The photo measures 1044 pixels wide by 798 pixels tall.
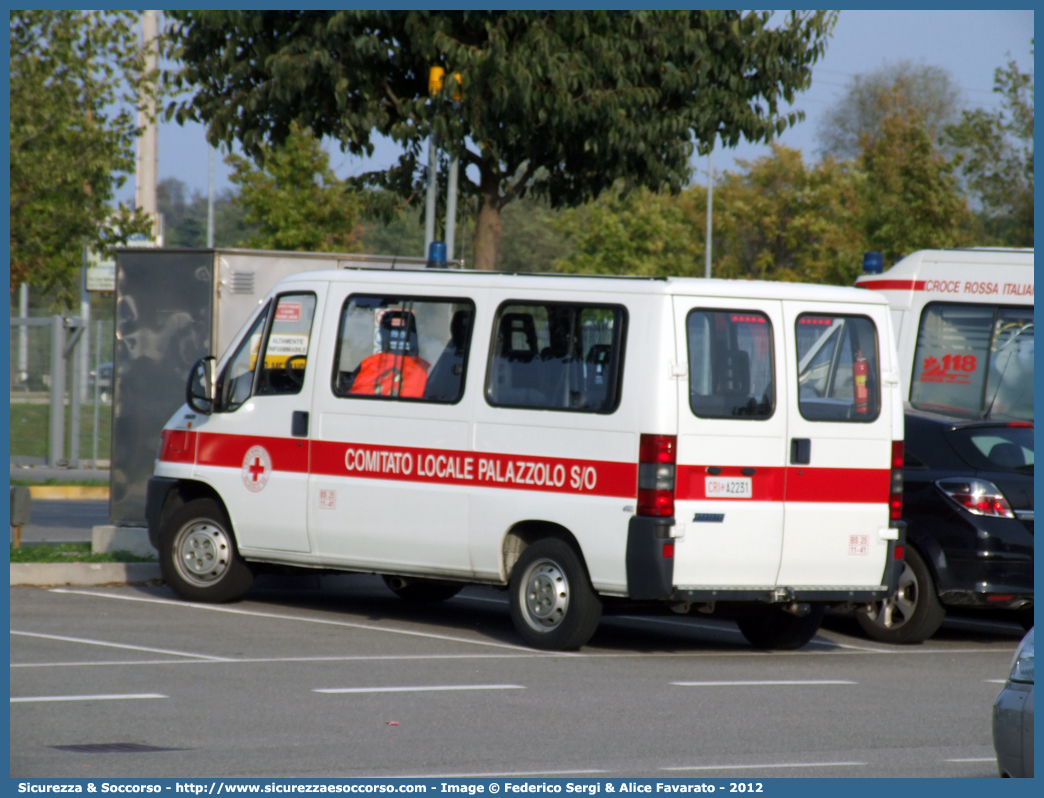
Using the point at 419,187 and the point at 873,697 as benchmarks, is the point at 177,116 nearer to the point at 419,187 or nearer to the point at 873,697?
the point at 419,187

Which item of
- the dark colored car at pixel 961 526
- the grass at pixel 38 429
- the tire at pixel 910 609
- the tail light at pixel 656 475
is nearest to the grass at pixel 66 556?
the tail light at pixel 656 475

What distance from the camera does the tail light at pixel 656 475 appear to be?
9023mm

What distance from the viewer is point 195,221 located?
3984 inches

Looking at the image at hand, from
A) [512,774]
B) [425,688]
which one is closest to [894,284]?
[425,688]

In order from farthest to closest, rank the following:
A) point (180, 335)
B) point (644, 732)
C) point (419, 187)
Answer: point (419, 187) < point (180, 335) < point (644, 732)

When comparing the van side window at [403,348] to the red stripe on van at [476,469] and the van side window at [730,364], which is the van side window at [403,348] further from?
the van side window at [730,364]

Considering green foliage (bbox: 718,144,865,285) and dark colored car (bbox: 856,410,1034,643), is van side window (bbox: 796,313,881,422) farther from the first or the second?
green foliage (bbox: 718,144,865,285)

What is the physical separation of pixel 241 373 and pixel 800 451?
13.1 ft

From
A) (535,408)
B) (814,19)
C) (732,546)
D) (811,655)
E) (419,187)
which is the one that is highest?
(814,19)

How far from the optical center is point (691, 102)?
14508mm

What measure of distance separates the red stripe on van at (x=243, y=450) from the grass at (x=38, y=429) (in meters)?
14.8

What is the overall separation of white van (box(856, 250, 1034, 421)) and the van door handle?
6025 mm

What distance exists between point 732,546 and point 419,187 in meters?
7.53
